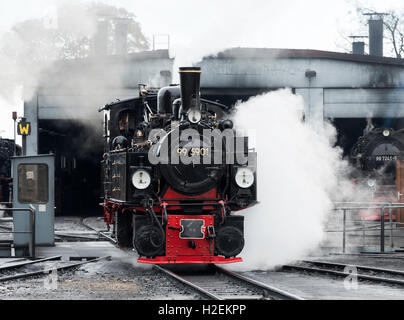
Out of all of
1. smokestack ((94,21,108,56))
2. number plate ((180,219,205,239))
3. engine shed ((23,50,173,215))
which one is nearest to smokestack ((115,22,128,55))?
smokestack ((94,21,108,56))

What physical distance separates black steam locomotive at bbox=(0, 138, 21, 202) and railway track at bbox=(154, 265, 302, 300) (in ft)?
68.4

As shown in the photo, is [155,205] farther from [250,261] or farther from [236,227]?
[250,261]

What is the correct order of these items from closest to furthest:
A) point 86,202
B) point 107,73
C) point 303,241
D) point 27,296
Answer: point 27,296 → point 303,241 → point 107,73 → point 86,202

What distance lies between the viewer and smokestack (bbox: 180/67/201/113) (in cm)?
1004

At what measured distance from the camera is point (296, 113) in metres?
13.6

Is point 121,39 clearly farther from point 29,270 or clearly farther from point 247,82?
point 29,270

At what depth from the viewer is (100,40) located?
37.9 metres

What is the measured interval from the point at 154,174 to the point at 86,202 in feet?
87.4

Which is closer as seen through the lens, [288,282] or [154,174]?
[288,282]

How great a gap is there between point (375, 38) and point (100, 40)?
13917 millimetres

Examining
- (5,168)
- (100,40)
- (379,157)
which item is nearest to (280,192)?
(379,157)

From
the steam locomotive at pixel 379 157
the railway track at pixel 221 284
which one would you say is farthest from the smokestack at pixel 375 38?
the railway track at pixel 221 284

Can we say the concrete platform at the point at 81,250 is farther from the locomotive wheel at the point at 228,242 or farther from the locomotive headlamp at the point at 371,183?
the locomotive headlamp at the point at 371,183
